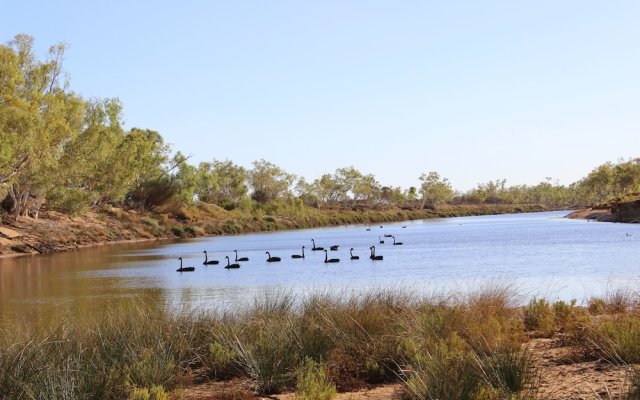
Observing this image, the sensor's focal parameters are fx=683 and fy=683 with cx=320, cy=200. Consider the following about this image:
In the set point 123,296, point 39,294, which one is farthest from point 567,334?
→ point 39,294

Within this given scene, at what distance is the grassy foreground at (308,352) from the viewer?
725cm

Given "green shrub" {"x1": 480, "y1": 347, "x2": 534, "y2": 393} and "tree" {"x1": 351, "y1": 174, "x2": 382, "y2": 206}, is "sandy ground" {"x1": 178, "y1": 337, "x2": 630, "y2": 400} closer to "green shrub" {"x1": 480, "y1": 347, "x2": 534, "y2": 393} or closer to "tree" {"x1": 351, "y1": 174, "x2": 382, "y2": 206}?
"green shrub" {"x1": 480, "y1": 347, "x2": 534, "y2": 393}

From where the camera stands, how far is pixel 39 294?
2389cm

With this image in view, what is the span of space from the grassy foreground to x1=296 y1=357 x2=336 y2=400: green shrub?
2 centimetres

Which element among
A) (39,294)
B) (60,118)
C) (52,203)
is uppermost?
(60,118)

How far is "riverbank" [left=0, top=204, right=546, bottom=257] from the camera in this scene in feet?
158

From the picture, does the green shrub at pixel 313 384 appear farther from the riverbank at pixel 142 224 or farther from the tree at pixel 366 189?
the tree at pixel 366 189

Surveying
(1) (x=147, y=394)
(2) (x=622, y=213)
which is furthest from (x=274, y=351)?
(2) (x=622, y=213)

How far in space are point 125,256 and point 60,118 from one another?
375 inches

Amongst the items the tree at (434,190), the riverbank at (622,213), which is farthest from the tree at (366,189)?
the riverbank at (622,213)

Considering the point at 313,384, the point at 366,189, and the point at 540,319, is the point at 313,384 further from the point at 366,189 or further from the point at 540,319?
the point at 366,189

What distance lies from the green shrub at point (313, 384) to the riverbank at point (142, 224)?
4064cm

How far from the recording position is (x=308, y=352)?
361 inches

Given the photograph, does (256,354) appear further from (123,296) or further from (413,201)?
(413,201)
